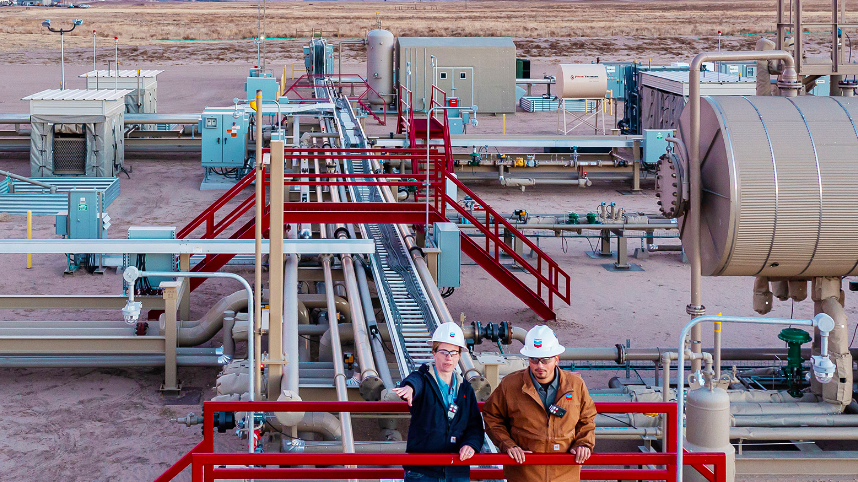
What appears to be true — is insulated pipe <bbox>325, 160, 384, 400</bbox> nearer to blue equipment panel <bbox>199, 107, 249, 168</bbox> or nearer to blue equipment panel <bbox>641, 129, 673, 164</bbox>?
blue equipment panel <bbox>199, 107, 249, 168</bbox>

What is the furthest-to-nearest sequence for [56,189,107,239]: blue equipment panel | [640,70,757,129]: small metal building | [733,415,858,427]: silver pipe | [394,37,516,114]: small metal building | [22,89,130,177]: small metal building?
[394,37,516,114]: small metal building
[640,70,757,129]: small metal building
[22,89,130,177]: small metal building
[56,189,107,239]: blue equipment panel
[733,415,858,427]: silver pipe

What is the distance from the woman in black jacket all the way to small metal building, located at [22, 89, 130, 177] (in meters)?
22.1

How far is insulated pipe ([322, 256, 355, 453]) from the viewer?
882 centimetres

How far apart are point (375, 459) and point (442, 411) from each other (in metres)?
0.54

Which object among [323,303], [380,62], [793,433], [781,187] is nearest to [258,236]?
[781,187]

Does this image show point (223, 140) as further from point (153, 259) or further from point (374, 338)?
point (374, 338)

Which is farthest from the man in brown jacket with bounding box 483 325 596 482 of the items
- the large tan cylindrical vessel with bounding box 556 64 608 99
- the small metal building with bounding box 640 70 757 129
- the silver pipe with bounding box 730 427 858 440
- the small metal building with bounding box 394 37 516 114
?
the small metal building with bounding box 394 37 516 114

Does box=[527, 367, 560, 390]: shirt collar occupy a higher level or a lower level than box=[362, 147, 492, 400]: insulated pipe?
higher

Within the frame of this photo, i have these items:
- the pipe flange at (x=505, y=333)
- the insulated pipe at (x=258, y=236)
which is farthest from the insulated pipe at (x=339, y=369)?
the pipe flange at (x=505, y=333)

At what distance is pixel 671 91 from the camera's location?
2958 cm

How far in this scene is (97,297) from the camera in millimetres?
14461

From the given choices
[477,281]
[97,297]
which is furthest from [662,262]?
[97,297]

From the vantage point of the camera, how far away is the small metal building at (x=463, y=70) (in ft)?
124

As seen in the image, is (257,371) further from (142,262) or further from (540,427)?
(142,262)
